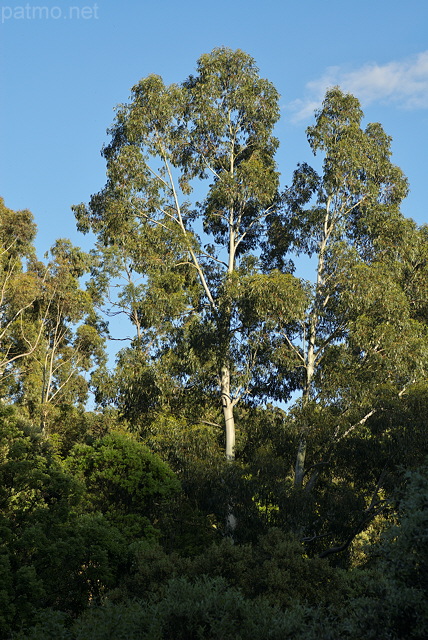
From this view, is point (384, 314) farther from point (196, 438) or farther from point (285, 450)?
point (196, 438)

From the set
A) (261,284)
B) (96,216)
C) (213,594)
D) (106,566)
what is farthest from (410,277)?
(213,594)

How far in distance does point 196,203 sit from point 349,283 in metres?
7.15

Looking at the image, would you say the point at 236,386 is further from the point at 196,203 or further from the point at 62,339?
the point at 62,339

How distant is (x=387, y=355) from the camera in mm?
21328

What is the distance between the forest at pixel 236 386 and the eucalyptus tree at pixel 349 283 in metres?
0.07

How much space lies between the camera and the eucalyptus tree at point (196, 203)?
2300 centimetres

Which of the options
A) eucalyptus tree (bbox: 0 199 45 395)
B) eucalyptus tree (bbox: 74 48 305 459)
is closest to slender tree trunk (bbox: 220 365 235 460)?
eucalyptus tree (bbox: 74 48 305 459)

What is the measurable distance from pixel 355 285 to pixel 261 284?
2683mm

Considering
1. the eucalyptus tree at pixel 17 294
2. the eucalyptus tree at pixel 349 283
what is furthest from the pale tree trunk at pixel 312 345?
the eucalyptus tree at pixel 17 294

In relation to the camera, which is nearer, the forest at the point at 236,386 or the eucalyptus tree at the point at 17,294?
the forest at the point at 236,386

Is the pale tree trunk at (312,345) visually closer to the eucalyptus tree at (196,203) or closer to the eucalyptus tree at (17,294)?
the eucalyptus tree at (196,203)

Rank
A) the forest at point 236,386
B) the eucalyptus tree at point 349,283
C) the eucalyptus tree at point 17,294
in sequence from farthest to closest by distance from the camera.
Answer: the eucalyptus tree at point 17,294 → the eucalyptus tree at point 349,283 → the forest at point 236,386

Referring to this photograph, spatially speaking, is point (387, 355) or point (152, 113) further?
point (152, 113)

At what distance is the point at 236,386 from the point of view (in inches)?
909
